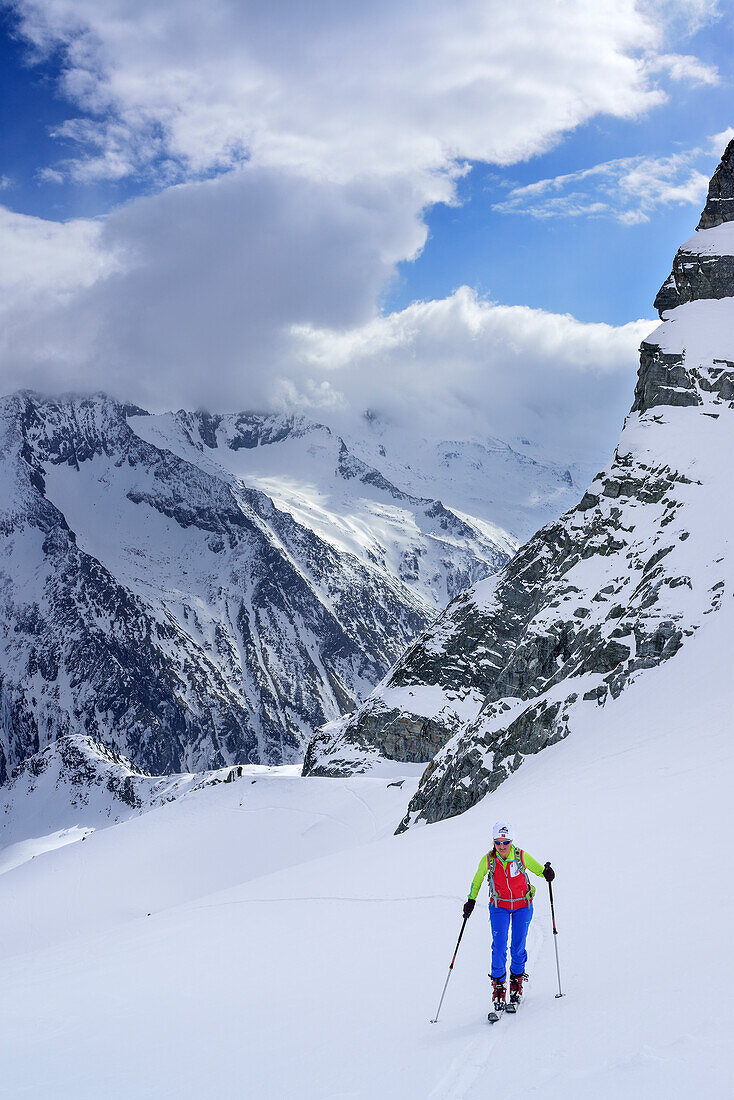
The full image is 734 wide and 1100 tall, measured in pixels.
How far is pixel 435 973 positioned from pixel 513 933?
258 centimetres

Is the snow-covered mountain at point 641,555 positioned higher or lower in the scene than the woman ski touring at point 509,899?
higher

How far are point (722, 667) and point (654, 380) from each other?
36.8 metres

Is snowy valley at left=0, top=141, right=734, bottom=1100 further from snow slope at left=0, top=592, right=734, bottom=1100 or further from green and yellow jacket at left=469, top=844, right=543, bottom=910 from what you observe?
green and yellow jacket at left=469, top=844, right=543, bottom=910

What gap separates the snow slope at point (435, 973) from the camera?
852 centimetres

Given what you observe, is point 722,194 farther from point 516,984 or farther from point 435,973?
point 516,984

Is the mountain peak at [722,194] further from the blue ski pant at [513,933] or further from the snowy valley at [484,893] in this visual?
the blue ski pant at [513,933]

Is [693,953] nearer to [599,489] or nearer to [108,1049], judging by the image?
[108,1049]

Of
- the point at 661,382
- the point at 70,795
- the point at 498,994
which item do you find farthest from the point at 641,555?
the point at 70,795

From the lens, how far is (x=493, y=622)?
325 feet

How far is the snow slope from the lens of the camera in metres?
8.52

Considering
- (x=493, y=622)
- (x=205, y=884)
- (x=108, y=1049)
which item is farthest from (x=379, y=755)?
(x=108, y=1049)

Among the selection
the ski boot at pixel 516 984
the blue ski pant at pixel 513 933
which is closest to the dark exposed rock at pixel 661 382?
the blue ski pant at pixel 513 933

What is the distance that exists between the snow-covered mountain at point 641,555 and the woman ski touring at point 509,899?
102 ft

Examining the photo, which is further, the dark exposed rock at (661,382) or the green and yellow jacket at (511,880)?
the dark exposed rock at (661,382)
